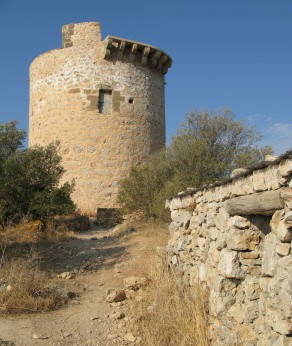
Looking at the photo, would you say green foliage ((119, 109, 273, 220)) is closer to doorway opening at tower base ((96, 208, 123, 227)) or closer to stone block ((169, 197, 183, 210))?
doorway opening at tower base ((96, 208, 123, 227))

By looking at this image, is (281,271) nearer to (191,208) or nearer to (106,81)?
(191,208)

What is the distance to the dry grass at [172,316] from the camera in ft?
13.6

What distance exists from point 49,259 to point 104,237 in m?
3.39

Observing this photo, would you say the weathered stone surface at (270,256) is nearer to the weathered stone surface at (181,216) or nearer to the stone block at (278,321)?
the stone block at (278,321)

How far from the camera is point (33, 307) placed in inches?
216

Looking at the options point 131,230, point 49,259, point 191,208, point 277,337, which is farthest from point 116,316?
point 131,230

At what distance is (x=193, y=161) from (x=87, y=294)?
18.8ft

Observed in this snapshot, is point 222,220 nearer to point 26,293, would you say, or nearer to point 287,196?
point 287,196

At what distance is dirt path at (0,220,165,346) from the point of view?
15.6 feet

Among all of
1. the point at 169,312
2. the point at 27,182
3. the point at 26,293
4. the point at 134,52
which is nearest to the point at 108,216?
the point at 27,182

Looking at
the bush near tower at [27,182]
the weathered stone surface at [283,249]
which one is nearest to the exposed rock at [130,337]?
the weathered stone surface at [283,249]

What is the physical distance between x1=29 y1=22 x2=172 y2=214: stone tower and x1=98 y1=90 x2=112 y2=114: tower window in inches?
1.6

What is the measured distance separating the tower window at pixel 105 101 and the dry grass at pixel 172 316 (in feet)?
36.3

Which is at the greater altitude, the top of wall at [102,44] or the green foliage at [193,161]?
the top of wall at [102,44]
